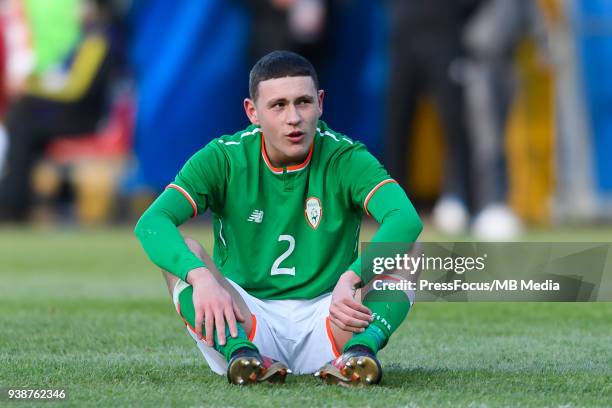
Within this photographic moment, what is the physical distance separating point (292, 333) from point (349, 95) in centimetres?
936

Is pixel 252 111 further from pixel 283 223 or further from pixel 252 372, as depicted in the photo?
pixel 252 372

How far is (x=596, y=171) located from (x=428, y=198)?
192cm

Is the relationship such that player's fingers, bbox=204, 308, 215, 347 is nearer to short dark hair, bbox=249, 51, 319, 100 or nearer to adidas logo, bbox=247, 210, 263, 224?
adidas logo, bbox=247, 210, 263, 224

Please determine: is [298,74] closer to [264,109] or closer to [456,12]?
[264,109]

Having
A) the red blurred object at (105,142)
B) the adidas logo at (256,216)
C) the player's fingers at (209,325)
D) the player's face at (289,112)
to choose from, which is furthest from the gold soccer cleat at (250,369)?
the red blurred object at (105,142)

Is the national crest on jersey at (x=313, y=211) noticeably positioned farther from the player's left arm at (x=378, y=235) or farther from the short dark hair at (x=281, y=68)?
the short dark hair at (x=281, y=68)

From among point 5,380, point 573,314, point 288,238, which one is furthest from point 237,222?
point 573,314

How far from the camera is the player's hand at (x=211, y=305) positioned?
3605 millimetres

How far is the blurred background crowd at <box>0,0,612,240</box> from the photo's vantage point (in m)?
11.0

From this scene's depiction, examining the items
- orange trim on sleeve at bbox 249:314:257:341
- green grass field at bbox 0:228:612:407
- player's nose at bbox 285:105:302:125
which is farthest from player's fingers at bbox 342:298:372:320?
player's nose at bbox 285:105:302:125

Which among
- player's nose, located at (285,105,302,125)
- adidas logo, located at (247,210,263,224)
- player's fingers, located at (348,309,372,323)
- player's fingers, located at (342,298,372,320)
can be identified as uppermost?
player's nose, located at (285,105,302,125)

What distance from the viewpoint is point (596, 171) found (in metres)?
12.8

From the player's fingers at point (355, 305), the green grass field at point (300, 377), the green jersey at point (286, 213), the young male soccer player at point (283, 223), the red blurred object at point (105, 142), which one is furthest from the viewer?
the red blurred object at point (105, 142)

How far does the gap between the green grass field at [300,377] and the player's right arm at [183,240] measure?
0.22 meters
